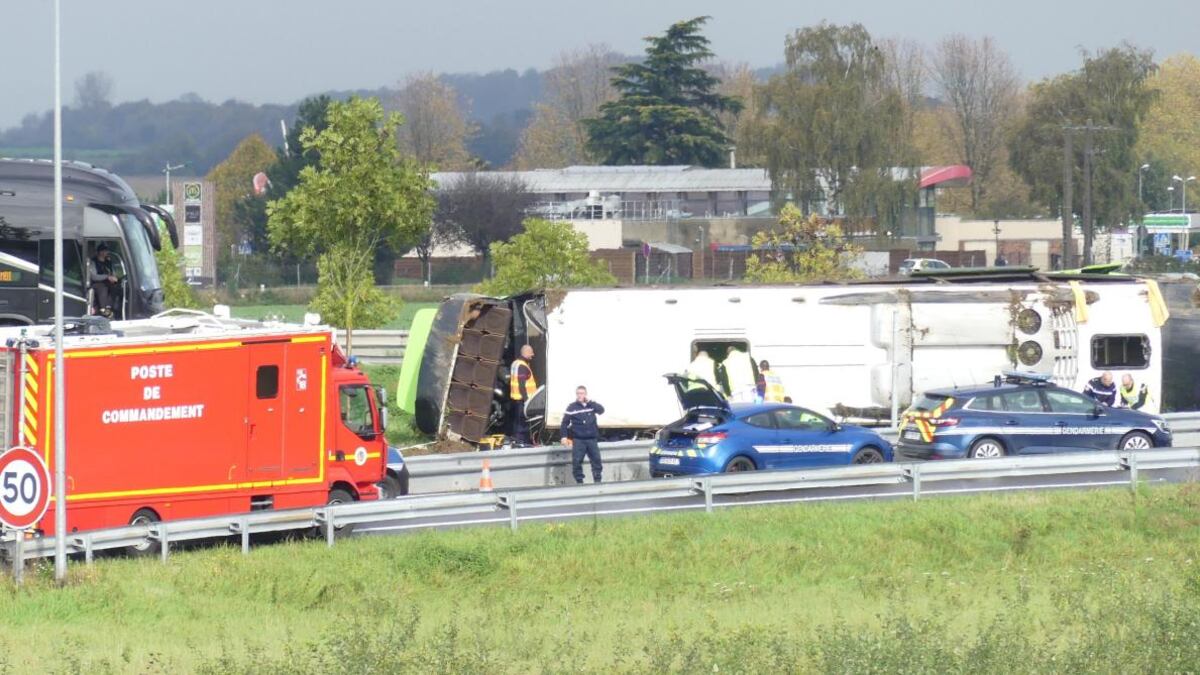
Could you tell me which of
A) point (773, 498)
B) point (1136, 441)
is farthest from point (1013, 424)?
point (773, 498)

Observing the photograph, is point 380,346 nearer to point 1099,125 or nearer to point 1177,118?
point 1099,125

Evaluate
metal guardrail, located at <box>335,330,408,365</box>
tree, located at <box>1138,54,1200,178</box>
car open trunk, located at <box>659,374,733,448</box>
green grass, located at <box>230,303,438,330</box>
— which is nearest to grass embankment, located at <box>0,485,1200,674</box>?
car open trunk, located at <box>659,374,733,448</box>

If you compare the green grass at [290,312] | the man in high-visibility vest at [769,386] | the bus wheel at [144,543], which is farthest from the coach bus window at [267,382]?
the green grass at [290,312]

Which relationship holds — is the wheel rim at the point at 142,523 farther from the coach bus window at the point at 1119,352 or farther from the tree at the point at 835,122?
the tree at the point at 835,122

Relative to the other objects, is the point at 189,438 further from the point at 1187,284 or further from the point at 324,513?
the point at 1187,284

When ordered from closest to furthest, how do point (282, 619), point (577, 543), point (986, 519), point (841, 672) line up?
point (841, 672), point (282, 619), point (577, 543), point (986, 519)

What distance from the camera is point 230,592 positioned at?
17812 mm

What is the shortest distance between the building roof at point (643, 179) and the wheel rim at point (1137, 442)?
7272cm

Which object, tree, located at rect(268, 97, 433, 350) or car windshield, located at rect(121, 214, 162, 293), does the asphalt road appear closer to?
car windshield, located at rect(121, 214, 162, 293)

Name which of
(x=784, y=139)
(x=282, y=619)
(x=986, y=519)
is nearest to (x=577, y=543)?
(x=282, y=619)

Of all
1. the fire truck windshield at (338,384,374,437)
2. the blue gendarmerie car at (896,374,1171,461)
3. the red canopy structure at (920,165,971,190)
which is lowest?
the blue gendarmerie car at (896,374,1171,461)

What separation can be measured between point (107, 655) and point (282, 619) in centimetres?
284

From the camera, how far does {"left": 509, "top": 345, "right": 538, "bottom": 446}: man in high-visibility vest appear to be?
2770 centimetres

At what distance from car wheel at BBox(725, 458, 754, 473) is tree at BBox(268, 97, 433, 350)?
1439 centimetres
